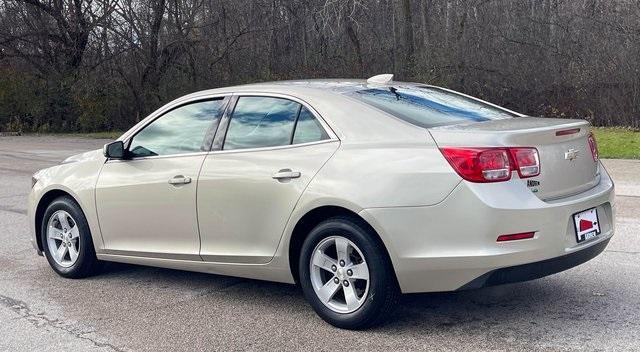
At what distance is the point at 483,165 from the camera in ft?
14.8

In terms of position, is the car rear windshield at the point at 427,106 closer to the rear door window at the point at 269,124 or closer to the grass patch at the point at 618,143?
the rear door window at the point at 269,124

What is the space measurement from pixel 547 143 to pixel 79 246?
3.94m

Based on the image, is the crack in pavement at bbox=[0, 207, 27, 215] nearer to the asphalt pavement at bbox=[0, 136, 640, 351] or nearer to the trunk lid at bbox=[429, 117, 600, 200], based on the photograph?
the asphalt pavement at bbox=[0, 136, 640, 351]

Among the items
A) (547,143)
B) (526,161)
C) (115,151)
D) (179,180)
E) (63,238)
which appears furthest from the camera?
(63,238)

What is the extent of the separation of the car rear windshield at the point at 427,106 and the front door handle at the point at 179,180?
4.39 feet

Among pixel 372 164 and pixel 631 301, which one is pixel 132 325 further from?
pixel 631 301

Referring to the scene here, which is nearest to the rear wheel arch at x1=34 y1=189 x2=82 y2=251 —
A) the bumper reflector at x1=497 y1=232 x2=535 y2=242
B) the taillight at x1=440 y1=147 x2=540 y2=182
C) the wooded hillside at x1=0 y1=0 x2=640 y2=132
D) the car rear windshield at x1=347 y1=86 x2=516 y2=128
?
the car rear windshield at x1=347 y1=86 x2=516 y2=128

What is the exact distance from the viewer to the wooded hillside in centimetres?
2362

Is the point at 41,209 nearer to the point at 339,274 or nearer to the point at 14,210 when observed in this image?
the point at 339,274

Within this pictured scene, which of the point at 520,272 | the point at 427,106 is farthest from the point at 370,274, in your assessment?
the point at 427,106

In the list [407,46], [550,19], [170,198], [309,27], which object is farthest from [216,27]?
[170,198]

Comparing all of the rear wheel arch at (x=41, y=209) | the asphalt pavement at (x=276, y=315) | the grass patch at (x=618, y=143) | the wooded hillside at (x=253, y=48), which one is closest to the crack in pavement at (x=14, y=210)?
the asphalt pavement at (x=276, y=315)

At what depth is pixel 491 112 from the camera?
5.71 meters

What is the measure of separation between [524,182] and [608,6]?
19.5m
